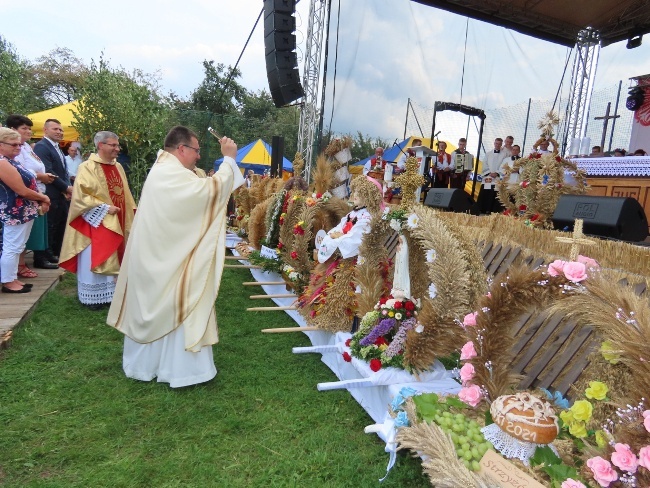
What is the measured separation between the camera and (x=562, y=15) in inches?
396

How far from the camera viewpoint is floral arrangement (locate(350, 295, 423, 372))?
9.98 ft

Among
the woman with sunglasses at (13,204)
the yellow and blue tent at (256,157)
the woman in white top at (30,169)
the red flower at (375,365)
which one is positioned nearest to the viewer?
the red flower at (375,365)

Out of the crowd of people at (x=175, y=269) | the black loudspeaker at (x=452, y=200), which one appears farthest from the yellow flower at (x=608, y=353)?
the black loudspeaker at (x=452, y=200)

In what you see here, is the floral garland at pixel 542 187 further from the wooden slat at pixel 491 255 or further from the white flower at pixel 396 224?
the white flower at pixel 396 224

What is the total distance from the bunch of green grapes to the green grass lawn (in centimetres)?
54

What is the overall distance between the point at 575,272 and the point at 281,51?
9901 millimetres

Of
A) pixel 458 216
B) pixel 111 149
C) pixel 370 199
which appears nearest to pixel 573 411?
pixel 370 199

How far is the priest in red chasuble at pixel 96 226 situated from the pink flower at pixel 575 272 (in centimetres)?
457

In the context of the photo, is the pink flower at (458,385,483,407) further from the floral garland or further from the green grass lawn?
the floral garland

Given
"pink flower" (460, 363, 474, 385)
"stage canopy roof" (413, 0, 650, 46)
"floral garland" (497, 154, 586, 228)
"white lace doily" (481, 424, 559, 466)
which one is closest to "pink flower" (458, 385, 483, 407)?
"pink flower" (460, 363, 474, 385)

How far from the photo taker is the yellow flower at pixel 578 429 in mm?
1721

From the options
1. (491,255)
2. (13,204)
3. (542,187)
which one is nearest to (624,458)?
(491,255)

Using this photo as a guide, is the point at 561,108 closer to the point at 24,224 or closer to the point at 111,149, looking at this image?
the point at 111,149

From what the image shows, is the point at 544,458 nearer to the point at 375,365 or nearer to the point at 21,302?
the point at 375,365
